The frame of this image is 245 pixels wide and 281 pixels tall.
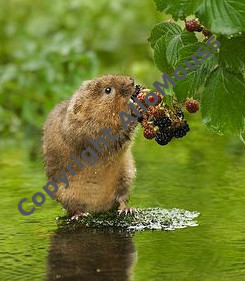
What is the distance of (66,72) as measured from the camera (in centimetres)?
895

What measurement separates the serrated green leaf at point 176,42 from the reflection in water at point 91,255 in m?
0.84

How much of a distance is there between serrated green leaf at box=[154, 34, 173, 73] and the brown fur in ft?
3.47

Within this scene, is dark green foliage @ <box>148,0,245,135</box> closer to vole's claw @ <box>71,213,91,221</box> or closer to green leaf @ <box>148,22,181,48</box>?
green leaf @ <box>148,22,181,48</box>

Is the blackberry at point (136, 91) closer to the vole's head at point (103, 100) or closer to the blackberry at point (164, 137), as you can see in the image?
the vole's head at point (103, 100)

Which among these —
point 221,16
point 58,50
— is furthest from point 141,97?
point 58,50

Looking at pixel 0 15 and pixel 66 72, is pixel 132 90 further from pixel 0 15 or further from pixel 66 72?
pixel 0 15

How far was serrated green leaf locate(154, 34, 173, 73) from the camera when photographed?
11.9 feet

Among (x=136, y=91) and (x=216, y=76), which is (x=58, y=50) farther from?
(x=216, y=76)

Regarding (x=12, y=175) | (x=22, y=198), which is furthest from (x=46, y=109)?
(x=22, y=198)

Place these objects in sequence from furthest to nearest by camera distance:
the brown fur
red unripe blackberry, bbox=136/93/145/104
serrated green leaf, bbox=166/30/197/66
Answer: the brown fur, red unripe blackberry, bbox=136/93/145/104, serrated green leaf, bbox=166/30/197/66

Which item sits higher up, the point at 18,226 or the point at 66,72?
the point at 66,72

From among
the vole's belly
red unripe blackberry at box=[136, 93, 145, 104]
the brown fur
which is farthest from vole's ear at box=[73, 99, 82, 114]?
red unripe blackberry at box=[136, 93, 145, 104]

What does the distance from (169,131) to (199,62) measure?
0.57 meters

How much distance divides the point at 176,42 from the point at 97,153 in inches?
54.8
